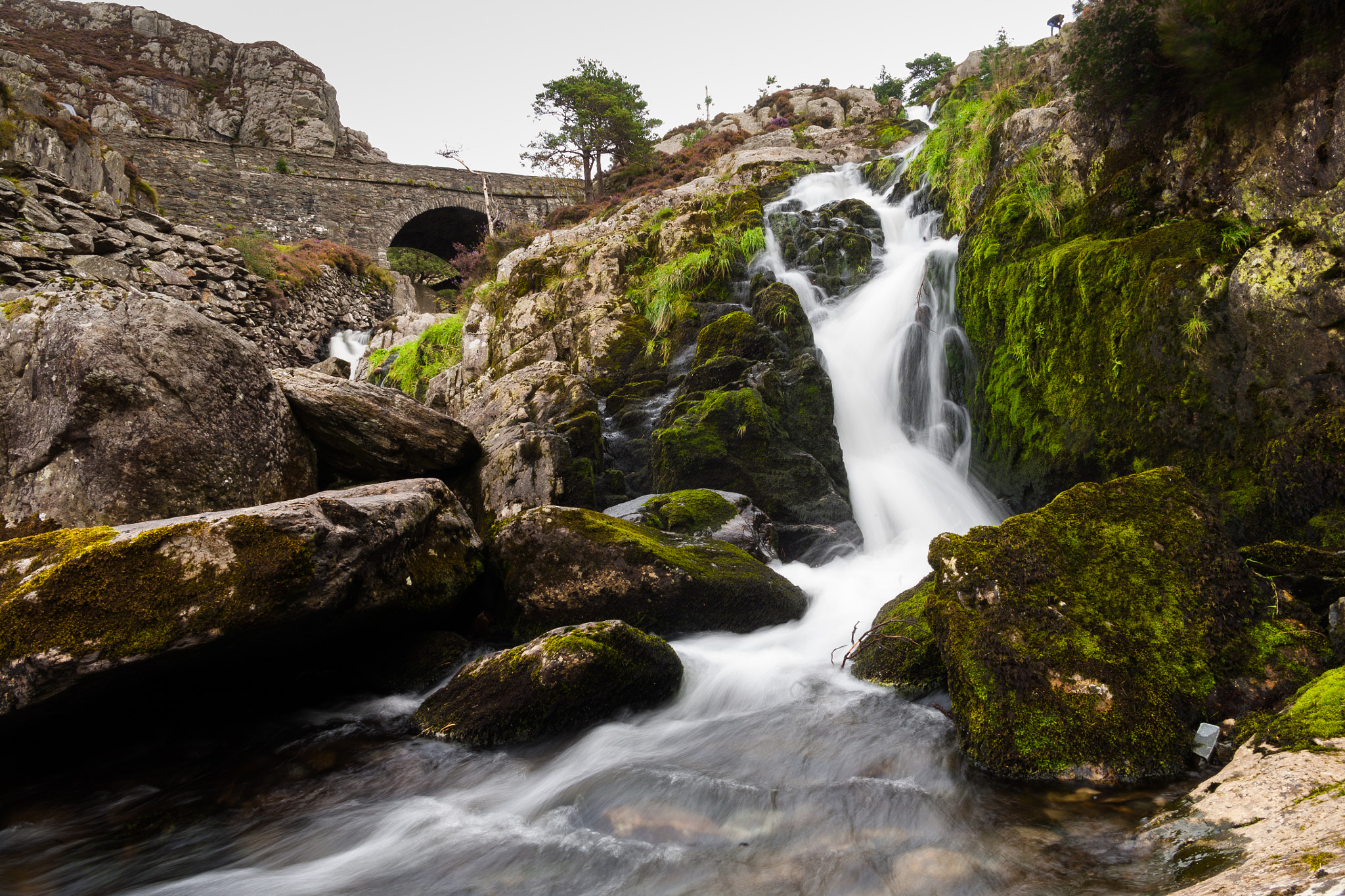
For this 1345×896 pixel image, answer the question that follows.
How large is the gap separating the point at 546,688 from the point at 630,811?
95 centimetres

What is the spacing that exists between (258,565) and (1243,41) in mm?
7683

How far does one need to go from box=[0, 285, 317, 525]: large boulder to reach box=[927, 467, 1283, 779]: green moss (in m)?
5.38

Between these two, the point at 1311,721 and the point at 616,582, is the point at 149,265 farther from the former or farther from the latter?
the point at 1311,721

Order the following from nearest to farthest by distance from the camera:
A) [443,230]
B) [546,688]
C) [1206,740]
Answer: [1206,740] → [546,688] → [443,230]

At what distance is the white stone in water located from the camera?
2.84 m

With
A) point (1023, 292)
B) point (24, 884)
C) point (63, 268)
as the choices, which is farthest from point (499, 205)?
point (24, 884)

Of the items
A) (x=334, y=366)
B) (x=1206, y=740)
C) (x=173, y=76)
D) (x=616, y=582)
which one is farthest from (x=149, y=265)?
(x=173, y=76)

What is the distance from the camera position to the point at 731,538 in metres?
6.48

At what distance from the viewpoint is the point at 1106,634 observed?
10.5 ft

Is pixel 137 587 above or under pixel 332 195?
under

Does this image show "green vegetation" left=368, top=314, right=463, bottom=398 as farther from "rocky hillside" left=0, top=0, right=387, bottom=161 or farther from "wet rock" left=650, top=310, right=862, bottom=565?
"rocky hillside" left=0, top=0, right=387, bottom=161

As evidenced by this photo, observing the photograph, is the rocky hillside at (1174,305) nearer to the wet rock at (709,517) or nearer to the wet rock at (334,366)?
the wet rock at (709,517)

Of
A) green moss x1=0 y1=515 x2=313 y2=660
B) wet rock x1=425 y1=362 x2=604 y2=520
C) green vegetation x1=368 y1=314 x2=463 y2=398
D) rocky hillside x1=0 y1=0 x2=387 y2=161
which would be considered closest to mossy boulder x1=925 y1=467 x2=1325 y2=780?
green moss x1=0 y1=515 x2=313 y2=660

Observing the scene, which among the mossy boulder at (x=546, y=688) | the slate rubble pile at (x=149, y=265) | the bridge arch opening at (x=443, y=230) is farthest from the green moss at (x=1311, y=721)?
the bridge arch opening at (x=443, y=230)
